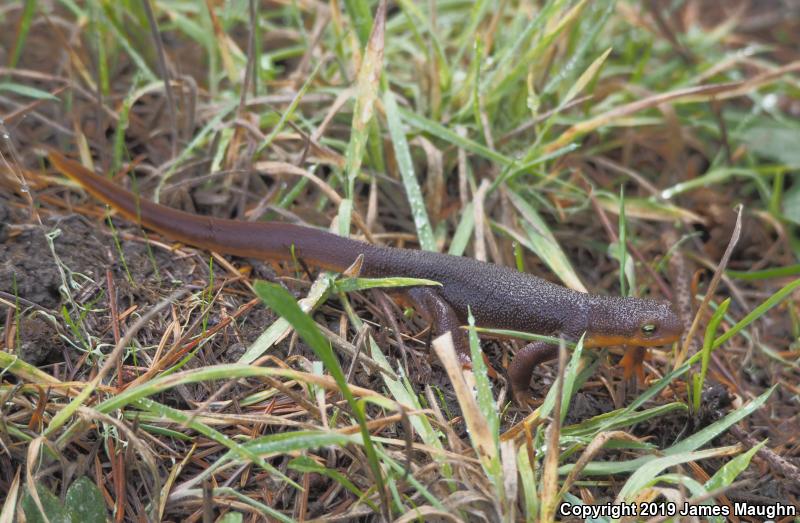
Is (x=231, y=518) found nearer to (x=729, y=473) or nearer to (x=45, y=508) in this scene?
(x=45, y=508)

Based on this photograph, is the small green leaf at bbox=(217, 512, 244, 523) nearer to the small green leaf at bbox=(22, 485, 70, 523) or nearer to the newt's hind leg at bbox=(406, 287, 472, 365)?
the small green leaf at bbox=(22, 485, 70, 523)

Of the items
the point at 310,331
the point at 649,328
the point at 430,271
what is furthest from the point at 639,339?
the point at 310,331

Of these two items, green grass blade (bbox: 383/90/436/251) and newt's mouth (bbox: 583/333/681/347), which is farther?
green grass blade (bbox: 383/90/436/251)

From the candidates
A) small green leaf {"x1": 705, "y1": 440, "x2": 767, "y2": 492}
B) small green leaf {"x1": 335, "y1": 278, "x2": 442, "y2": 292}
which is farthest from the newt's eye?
small green leaf {"x1": 335, "y1": 278, "x2": 442, "y2": 292}

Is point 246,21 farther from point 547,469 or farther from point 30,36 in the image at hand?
point 547,469

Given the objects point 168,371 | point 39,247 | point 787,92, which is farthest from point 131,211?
point 787,92

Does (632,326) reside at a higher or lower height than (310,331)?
lower

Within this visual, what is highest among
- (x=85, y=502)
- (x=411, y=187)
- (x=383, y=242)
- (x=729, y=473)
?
(x=411, y=187)
